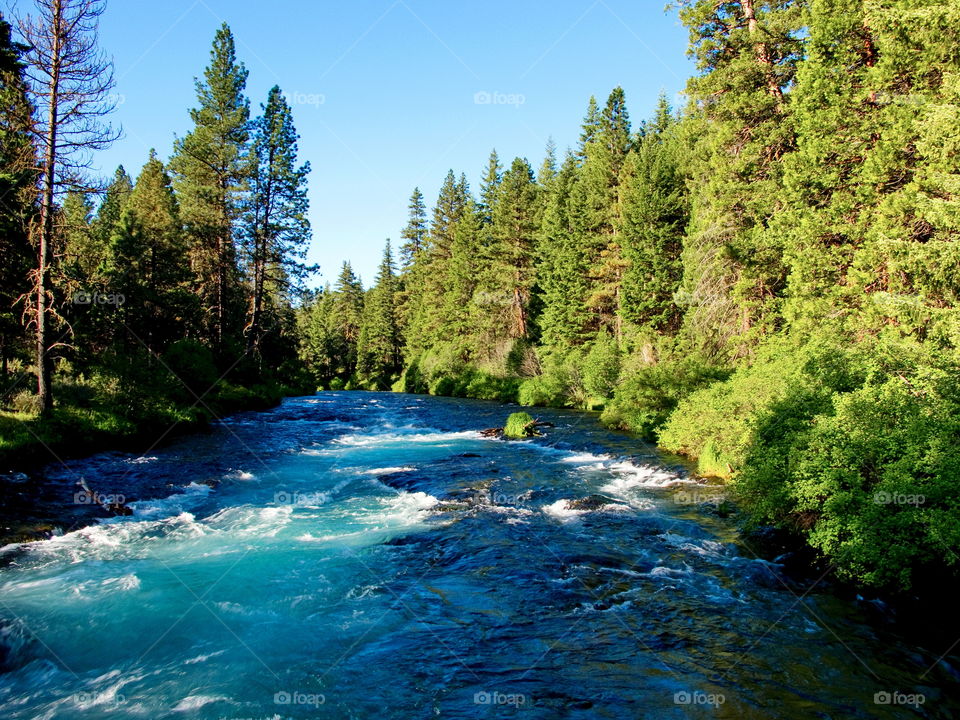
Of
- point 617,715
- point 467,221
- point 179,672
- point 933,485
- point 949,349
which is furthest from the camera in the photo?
point 467,221

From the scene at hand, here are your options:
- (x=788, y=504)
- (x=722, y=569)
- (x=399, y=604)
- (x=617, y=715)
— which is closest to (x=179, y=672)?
(x=399, y=604)

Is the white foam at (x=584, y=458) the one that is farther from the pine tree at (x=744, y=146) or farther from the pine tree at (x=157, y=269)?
the pine tree at (x=157, y=269)

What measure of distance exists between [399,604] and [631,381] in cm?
1969

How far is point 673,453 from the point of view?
64.7 ft

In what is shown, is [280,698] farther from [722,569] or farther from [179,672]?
[722,569]

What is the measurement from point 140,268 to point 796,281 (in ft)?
100
